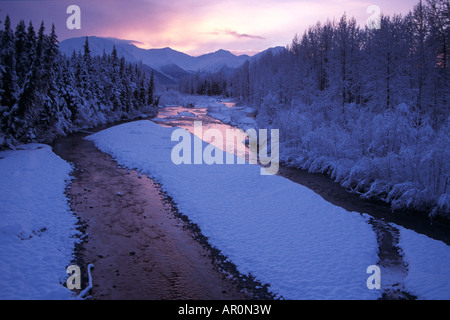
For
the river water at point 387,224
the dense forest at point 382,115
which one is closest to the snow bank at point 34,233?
the river water at point 387,224

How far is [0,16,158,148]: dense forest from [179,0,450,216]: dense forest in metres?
22.6

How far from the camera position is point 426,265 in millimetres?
7824

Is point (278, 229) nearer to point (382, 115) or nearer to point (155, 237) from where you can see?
point (155, 237)

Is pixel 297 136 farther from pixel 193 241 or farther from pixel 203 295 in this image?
pixel 203 295

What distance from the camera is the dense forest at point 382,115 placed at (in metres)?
12.3

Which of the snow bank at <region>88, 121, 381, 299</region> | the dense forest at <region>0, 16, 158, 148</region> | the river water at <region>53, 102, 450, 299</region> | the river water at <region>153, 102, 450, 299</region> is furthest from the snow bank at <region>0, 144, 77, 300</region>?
the dense forest at <region>0, 16, 158, 148</region>

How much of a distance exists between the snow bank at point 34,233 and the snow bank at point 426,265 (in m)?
8.78

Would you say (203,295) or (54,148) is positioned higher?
(54,148)

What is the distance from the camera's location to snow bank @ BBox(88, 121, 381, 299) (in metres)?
7.31

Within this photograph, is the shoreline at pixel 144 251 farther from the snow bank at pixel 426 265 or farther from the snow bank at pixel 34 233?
the snow bank at pixel 426 265

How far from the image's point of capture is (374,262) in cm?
805

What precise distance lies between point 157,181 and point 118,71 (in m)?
44.1

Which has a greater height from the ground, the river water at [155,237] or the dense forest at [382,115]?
the dense forest at [382,115]
